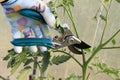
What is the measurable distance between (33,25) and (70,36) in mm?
119

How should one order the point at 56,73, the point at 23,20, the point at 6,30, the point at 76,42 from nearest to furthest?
the point at 23,20, the point at 76,42, the point at 6,30, the point at 56,73

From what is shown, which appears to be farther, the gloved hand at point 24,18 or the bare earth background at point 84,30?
the bare earth background at point 84,30

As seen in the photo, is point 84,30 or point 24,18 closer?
point 24,18

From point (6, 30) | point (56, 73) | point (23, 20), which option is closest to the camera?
point (23, 20)

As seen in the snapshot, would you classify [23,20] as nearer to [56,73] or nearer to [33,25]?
[33,25]

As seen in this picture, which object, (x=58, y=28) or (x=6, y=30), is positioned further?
(x=6, y=30)

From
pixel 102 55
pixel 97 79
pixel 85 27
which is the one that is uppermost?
pixel 85 27

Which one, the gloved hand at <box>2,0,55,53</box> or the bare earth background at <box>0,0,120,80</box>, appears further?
the bare earth background at <box>0,0,120,80</box>

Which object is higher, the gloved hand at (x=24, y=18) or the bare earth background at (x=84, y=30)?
the gloved hand at (x=24, y=18)

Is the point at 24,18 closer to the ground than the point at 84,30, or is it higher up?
higher up

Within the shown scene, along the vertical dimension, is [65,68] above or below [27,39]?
below

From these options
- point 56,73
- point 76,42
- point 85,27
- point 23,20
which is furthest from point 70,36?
point 56,73

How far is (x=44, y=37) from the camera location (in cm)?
95

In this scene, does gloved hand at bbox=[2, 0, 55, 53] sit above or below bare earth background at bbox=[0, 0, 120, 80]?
above
